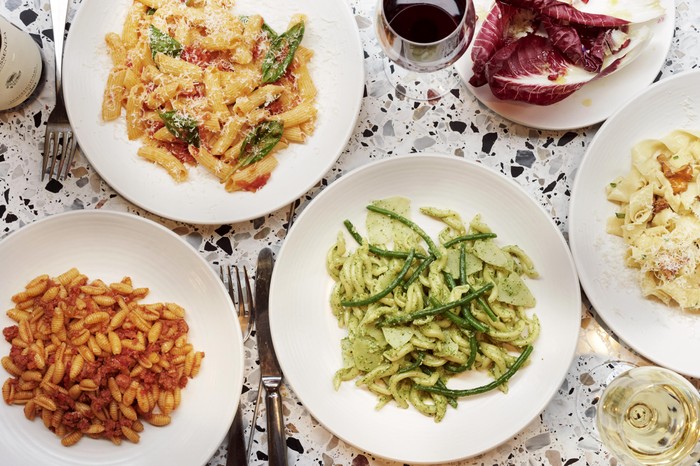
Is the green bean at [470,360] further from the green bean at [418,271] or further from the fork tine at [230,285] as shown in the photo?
the fork tine at [230,285]

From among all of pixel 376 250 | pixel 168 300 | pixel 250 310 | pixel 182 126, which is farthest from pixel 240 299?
pixel 182 126

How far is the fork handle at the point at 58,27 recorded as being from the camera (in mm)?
2278

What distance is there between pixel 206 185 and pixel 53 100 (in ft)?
2.11

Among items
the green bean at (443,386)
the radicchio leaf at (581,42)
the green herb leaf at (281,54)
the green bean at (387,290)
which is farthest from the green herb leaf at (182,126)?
the radicchio leaf at (581,42)

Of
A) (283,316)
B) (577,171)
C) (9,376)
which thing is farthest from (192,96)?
(577,171)

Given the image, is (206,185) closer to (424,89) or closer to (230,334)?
(230,334)

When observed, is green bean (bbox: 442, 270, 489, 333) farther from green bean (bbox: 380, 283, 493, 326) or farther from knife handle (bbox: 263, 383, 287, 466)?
knife handle (bbox: 263, 383, 287, 466)

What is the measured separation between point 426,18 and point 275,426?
1.39 metres

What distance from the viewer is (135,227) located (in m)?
2.20

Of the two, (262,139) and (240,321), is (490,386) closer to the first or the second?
(240,321)

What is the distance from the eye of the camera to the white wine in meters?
2.05

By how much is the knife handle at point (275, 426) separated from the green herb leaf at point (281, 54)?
1.02 meters

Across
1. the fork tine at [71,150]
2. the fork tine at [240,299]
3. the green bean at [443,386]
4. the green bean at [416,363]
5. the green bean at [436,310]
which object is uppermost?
the fork tine at [71,150]

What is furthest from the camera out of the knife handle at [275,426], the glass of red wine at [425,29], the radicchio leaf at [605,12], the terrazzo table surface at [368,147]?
the terrazzo table surface at [368,147]
